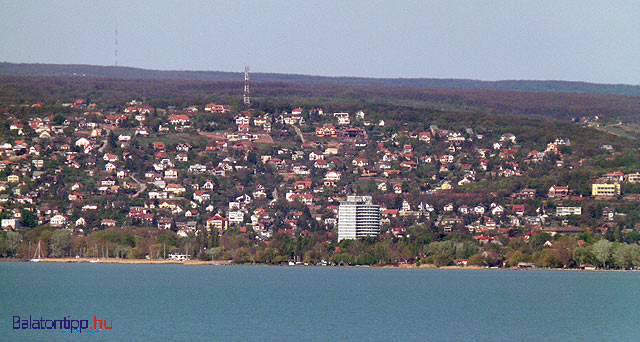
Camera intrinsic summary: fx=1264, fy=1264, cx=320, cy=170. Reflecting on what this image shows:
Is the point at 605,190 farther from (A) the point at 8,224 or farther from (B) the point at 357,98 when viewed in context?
(B) the point at 357,98

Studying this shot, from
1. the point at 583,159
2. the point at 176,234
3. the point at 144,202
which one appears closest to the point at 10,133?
the point at 144,202

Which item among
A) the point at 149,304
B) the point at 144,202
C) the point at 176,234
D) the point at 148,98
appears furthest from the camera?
the point at 148,98

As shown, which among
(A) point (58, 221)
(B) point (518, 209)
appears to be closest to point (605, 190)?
(B) point (518, 209)

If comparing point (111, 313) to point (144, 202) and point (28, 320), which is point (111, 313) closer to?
point (28, 320)

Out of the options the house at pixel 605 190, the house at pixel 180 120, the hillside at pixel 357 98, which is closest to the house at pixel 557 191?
the house at pixel 605 190

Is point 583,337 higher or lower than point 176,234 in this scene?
higher

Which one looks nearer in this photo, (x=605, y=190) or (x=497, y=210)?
(x=497, y=210)

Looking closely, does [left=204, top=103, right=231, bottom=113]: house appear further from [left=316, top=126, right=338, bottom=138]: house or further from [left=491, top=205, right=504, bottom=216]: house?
[left=491, top=205, right=504, bottom=216]: house
